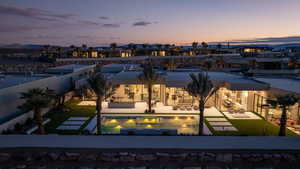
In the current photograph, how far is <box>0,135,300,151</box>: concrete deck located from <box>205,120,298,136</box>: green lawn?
23.9 feet

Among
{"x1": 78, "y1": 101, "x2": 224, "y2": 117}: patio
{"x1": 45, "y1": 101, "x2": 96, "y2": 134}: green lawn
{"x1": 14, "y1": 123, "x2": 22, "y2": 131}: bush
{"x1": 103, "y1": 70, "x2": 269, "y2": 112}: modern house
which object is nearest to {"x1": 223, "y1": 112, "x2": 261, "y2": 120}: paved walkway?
{"x1": 78, "y1": 101, "x2": 224, "y2": 117}: patio

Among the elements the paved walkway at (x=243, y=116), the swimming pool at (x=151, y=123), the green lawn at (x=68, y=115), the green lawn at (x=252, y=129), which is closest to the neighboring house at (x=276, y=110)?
the paved walkway at (x=243, y=116)

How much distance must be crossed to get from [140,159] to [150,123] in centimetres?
959

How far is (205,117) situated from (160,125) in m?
3.32

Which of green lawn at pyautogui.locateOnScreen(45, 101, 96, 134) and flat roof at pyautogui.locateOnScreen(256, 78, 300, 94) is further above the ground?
flat roof at pyautogui.locateOnScreen(256, 78, 300, 94)

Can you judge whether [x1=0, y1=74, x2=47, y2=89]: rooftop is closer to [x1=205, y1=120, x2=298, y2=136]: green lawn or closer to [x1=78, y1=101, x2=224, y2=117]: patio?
[x1=78, y1=101, x2=224, y2=117]: patio

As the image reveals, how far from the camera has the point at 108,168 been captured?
3.90 m

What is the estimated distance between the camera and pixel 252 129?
12.3m

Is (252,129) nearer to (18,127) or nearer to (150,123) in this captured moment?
(150,123)

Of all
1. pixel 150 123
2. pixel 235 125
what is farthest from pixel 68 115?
pixel 235 125

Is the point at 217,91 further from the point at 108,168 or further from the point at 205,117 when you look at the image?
the point at 108,168

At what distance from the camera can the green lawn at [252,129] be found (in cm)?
1148

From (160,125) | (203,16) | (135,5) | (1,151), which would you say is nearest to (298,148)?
(1,151)

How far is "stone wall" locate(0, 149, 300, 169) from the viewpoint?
12.9ft
